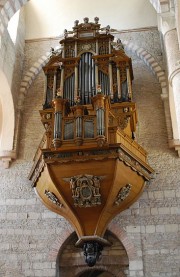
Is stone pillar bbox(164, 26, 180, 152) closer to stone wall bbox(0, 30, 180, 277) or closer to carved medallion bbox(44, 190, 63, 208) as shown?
stone wall bbox(0, 30, 180, 277)

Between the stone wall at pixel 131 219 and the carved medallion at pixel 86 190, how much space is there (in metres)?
1.32

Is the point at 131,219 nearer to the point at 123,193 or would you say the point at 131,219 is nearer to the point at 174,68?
the point at 123,193

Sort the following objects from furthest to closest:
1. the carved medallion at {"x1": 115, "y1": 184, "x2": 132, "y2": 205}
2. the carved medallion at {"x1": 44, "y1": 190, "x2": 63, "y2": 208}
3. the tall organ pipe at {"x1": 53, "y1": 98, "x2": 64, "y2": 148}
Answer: the carved medallion at {"x1": 44, "y1": 190, "x2": 63, "y2": 208}, the carved medallion at {"x1": 115, "y1": 184, "x2": 132, "y2": 205}, the tall organ pipe at {"x1": 53, "y1": 98, "x2": 64, "y2": 148}

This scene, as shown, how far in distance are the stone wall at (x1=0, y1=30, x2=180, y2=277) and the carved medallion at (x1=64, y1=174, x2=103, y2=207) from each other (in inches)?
52.1

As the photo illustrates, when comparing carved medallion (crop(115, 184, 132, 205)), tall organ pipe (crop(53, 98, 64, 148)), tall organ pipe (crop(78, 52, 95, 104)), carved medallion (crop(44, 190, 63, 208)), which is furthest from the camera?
tall organ pipe (crop(78, 52, 95, 104))

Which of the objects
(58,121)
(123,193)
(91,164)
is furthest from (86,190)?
(58,121)

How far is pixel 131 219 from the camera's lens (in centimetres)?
902

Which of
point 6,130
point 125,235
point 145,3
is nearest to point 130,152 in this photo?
point 125,235

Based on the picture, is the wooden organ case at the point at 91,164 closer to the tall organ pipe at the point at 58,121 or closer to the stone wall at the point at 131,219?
the tall organ pipe at the point at 58,121

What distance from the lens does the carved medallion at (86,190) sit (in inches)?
314

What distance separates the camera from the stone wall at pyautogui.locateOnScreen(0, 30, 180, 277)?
338 inches

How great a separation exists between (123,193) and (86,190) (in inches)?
36.0

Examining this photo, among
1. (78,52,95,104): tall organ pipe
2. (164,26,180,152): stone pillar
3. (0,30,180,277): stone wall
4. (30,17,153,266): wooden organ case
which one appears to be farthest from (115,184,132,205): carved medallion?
(78,52,95,104): tall organ pipe

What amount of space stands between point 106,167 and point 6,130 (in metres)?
3.87
